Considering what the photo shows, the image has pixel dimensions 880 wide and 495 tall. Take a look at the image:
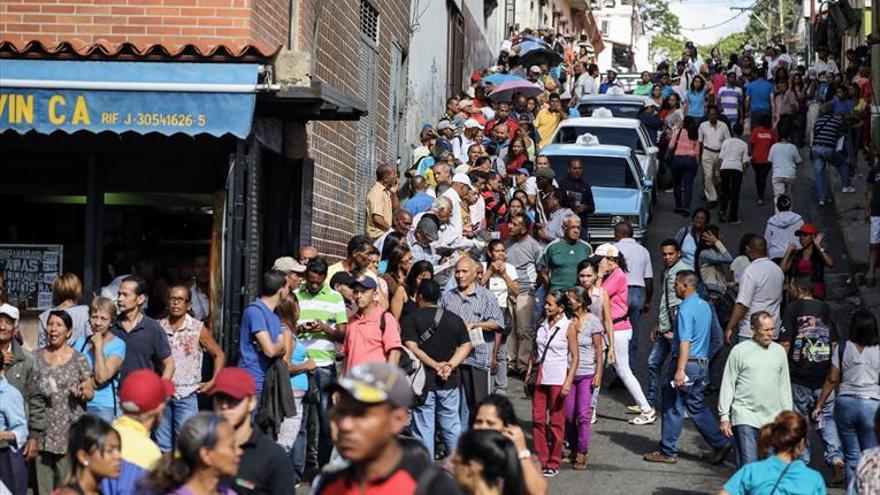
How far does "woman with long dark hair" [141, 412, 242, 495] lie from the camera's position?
6375mm

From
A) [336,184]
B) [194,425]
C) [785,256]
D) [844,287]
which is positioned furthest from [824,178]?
[194,425]

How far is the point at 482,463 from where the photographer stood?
6.82m

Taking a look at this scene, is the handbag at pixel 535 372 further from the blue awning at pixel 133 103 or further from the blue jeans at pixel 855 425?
the blue awning at pixel 133 103

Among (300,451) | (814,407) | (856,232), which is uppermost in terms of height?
(856,232)

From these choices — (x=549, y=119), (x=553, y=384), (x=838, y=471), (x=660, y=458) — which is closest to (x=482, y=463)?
(x=553, y=384)

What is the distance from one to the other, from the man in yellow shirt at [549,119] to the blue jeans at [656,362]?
1388 cm

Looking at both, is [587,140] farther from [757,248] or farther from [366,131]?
[757,248]

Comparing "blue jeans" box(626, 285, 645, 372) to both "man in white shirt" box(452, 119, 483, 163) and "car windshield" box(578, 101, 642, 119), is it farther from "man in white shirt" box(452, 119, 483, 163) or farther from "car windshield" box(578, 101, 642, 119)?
"car windshield" box(578, 101, 642, 119)

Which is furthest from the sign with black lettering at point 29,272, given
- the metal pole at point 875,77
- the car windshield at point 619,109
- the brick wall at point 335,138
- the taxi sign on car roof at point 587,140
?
the car windshield at point 619,109

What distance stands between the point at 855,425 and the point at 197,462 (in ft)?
24.8

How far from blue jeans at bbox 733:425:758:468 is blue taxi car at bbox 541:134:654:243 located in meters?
11.2

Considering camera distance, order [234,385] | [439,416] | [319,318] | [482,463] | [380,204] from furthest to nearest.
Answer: [380,204] → [319,318] → [439,416] → [234,385] → [482,463]

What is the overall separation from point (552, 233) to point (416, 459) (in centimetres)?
1397

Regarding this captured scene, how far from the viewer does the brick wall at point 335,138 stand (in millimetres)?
17203
